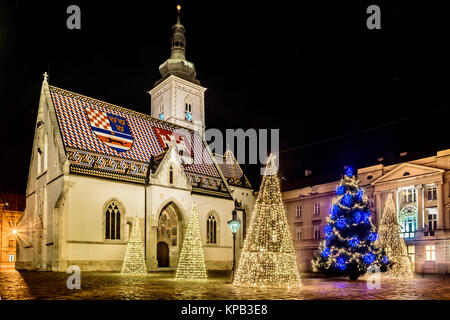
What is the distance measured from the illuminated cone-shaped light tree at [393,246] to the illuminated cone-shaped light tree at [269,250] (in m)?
10.2

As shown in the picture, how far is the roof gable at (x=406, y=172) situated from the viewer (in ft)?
127

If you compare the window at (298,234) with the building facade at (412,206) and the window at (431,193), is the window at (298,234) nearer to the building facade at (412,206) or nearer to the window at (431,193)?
the building facade at (412,206)

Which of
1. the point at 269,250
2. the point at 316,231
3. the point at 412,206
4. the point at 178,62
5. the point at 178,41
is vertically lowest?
the point at 316,231

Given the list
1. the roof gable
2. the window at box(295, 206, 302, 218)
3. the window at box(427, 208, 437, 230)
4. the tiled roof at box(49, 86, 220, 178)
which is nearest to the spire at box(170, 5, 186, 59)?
the tiled roof at box(49, 86, 220, 178)

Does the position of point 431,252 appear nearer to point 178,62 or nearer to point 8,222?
point 178,62

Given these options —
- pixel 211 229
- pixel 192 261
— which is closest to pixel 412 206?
pixel 211 229

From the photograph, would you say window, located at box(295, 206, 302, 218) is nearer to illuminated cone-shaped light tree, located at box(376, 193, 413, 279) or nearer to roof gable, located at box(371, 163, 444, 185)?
roof gable, located at box(371, 163, 444, 185)

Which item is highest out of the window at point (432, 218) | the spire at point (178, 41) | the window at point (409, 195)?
the spire at point (178, 41)

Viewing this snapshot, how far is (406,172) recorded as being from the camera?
40.8 m

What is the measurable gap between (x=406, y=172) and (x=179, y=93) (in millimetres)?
26998

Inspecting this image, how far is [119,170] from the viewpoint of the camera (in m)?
30.8

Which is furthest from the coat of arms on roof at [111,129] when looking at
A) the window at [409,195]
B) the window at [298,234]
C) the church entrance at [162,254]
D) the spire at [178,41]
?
the window at [409,195]
